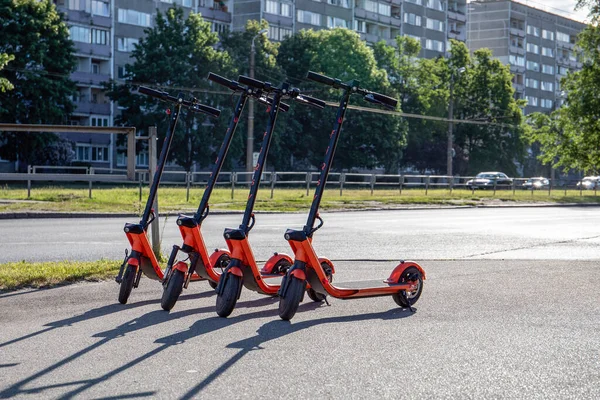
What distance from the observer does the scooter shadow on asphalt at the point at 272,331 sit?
218 inches

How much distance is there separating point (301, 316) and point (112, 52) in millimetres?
74283

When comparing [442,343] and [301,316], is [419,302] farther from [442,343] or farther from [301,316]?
[442,343]

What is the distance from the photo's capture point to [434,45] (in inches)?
4555

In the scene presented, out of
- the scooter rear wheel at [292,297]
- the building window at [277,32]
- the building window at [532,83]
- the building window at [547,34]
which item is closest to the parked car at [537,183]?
the building window at [277,32]

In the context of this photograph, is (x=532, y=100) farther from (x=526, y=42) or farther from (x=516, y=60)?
(x=526, y=42)

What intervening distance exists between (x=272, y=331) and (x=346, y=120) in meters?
69.1

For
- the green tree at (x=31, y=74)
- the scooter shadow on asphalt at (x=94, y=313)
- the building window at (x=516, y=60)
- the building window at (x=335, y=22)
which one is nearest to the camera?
the scooter shadow on asphalt at (x=94, y=313)

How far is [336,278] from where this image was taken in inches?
419

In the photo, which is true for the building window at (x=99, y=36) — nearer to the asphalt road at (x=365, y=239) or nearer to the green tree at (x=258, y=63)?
the green tree at (x=258, y=63)

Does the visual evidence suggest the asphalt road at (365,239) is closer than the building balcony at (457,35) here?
Yes

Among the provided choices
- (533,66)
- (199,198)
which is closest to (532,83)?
(533,66)

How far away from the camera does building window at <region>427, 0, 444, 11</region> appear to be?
→ 11500 centimetres

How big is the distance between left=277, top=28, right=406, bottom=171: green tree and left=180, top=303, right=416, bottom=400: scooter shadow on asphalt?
62586 millimetres

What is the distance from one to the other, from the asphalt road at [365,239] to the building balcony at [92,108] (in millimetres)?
54807
